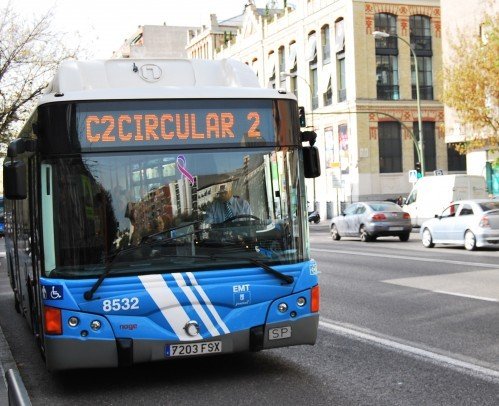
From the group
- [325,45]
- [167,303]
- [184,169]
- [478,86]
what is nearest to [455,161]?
[325,45]

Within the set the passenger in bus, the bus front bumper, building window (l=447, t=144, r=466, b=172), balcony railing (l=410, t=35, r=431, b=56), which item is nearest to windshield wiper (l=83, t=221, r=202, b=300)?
the passenger in bus

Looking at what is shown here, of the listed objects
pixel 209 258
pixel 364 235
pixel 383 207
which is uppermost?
pixel 209 258

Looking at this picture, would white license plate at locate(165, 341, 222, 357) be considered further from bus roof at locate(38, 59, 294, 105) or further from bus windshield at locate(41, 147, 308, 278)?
bus roof at locate(38, 59, 294, 105)

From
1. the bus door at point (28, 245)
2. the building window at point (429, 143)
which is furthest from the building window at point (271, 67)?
the bus door at point (28, 245)

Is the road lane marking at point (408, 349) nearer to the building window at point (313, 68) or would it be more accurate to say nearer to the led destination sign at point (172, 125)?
the led destination sign at point (172, 125)

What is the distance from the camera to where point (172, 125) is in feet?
21.6

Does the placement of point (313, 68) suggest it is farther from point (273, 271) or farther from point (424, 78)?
point (273, 271)

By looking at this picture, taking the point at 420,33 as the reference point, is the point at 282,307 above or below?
below

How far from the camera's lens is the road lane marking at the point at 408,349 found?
670 centimetres

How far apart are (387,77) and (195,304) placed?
45046 millimetres

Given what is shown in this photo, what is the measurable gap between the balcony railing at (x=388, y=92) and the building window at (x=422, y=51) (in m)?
1.24

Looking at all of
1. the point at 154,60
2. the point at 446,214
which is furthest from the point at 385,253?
the point at 154,60

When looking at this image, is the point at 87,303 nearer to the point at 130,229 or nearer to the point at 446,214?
the point at 130,229

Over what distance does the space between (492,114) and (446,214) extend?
25.2 feet
